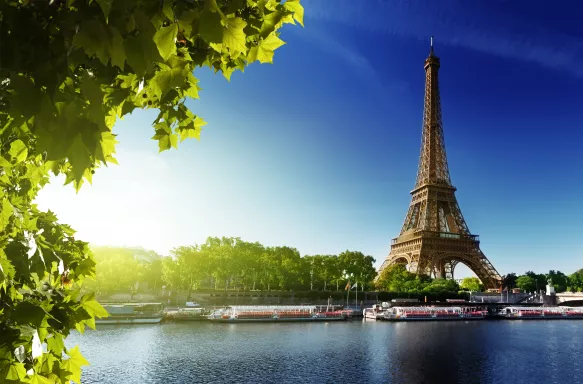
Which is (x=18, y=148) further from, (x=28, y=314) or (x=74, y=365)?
(x=74, y=365)

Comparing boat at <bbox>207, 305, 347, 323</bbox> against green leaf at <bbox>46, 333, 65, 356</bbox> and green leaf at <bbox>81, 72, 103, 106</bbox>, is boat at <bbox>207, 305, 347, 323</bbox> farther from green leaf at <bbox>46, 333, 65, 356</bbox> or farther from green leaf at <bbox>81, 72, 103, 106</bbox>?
green leaf at <bbox>81, 72, 103, 106</bbox>

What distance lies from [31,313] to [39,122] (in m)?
1.60

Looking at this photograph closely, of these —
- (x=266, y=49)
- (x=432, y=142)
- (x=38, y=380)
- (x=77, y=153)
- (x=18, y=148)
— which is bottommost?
(x=38, y=380)

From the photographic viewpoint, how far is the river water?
27.3 metres

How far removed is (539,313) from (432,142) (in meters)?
51.3

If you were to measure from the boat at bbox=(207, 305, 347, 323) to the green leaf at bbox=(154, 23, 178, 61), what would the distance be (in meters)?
58.2

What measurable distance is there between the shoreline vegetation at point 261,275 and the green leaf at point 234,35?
255 ft

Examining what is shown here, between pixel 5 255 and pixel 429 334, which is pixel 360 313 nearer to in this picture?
pixel 429 334

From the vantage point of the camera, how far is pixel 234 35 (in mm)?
2176

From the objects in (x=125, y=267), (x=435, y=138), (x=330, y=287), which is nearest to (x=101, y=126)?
(x=125, y=267)

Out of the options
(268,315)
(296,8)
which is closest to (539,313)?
(268,315)

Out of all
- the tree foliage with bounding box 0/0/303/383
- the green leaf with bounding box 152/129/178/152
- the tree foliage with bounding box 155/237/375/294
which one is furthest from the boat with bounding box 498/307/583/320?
the tree foliage with bounding box 0/0/303/383

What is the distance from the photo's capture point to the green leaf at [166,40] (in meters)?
2.03

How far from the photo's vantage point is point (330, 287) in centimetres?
9838
